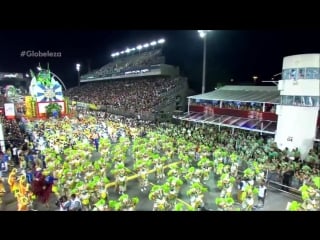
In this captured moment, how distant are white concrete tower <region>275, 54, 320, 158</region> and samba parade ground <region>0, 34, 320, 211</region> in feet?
0.08

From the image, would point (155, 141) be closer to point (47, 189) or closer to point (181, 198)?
point (181, 198)

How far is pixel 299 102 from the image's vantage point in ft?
20.2

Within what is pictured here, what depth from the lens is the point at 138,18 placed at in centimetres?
504

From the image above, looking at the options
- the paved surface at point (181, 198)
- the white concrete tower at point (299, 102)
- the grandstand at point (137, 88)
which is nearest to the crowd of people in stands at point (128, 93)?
the grandstand at point (137, 88)

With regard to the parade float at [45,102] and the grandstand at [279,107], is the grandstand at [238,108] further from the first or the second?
the parade float at [45,102]

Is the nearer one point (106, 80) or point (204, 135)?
point (204, 135)

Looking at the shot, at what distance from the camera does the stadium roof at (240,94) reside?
7.03m

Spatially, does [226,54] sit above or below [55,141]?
above

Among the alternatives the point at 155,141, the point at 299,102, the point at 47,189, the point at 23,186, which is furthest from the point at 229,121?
the point at 23,186

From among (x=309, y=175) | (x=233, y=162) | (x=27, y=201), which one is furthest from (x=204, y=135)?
(x=27, y=201)

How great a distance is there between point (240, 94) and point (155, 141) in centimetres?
302
